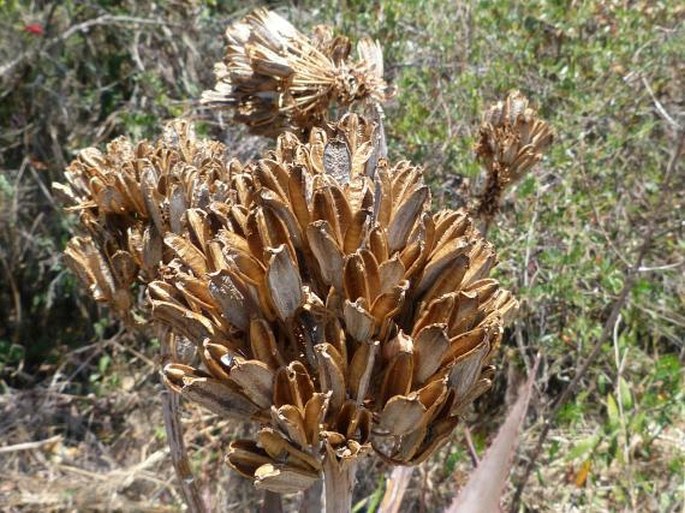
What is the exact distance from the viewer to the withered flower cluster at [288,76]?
4.20 feet

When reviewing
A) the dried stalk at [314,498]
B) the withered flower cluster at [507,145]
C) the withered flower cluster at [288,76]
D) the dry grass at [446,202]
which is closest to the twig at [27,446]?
the dry grass at [446,202]

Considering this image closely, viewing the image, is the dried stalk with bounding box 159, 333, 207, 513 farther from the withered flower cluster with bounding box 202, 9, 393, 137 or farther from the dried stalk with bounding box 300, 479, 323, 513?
the withered flower cluster with bounding box 202, 9, 393, 137

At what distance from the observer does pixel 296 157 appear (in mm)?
761

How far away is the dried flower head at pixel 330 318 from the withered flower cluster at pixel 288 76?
574mm

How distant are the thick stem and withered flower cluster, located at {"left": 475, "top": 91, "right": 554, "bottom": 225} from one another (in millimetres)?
731

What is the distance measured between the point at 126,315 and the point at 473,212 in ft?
2.07

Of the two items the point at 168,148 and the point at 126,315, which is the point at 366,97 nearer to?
the point at 168,148

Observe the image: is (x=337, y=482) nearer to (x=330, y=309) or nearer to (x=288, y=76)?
(x=330, y=309)

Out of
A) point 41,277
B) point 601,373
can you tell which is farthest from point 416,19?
point 41,277

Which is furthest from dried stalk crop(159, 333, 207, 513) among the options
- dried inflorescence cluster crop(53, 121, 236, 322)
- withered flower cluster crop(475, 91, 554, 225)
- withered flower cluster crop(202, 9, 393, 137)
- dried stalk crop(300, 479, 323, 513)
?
withered flower cluster crop(475, 91, 554, 225)

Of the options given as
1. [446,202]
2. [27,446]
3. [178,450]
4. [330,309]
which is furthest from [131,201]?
[27,446]

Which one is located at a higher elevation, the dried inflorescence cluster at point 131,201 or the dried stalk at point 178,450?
the dried inflorescence cluster at point 131,201

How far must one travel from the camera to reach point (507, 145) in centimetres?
129

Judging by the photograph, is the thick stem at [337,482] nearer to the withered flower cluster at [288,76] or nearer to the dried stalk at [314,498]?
the dried stalk at [314,498]
